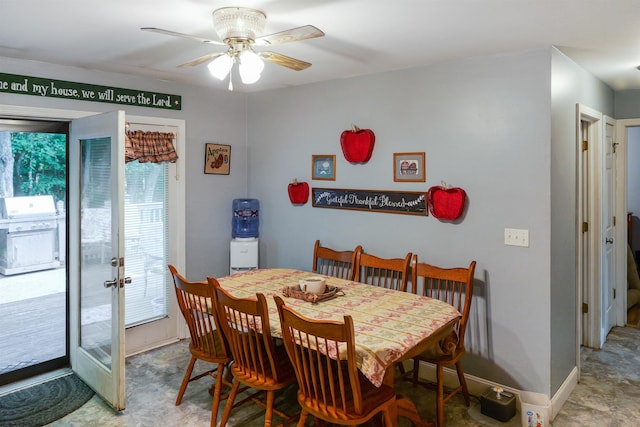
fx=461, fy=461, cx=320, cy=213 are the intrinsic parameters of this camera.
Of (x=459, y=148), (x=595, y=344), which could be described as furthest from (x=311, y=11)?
(x=595, y=344)

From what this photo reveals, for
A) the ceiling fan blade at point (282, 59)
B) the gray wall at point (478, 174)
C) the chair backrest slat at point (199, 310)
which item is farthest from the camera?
the gray wall at point (478, 174)

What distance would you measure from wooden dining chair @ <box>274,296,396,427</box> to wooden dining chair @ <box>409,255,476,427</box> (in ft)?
1.93

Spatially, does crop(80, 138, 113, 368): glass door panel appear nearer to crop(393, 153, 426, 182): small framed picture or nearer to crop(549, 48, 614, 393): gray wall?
crop(393, 153, 426, 182): small framed picture

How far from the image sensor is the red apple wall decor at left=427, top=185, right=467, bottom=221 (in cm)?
311

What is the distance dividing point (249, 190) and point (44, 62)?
199 cm

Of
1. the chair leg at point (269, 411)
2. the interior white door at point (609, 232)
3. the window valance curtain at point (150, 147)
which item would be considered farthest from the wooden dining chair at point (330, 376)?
the interior white door at point (609, 232)

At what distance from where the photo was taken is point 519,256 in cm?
293

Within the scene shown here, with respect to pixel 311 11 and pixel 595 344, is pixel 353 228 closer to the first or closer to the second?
pixel 311 11

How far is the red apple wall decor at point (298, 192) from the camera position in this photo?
407 centimetres

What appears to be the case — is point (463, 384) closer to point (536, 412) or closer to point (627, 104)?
point (536, 412)

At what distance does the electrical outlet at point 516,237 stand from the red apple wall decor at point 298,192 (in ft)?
5.72

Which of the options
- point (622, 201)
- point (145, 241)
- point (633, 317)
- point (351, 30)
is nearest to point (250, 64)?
point (351, 30)

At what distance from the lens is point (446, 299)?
3.20 metres

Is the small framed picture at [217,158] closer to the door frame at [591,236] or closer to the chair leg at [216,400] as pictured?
the chair leg at [216,400]
